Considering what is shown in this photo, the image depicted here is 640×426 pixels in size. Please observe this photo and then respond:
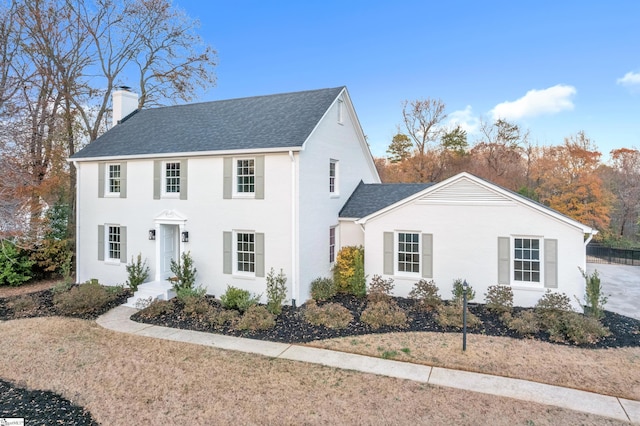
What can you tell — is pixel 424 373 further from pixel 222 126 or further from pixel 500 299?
pixel 222 126

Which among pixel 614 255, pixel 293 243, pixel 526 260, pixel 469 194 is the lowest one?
pixel 614 255

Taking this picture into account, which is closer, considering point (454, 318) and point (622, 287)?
point (454, 318)

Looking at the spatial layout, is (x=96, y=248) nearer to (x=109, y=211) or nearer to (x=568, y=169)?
(x=109, y=211)

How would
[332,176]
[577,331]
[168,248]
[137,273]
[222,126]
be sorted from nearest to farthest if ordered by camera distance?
[577,331] → [137,273] → [168,248] → [222,126] → [332,176]

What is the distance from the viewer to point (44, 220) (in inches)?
620

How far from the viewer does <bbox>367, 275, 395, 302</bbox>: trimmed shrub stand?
11867 millimetres

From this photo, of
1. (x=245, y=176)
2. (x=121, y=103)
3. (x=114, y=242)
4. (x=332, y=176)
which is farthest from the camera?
(x=121, y=103)

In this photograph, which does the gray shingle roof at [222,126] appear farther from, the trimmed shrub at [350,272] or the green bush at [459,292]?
the green bush at [459,292]

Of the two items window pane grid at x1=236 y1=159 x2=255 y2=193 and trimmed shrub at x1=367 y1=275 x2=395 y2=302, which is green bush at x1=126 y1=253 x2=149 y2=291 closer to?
window pane grid at x1=236 y1=159 x2=255 y2=193

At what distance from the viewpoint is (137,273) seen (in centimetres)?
1309

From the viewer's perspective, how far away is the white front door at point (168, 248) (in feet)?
44.0

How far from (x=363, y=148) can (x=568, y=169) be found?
1842 centimetres

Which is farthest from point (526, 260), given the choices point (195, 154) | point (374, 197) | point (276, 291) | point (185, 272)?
point (195, 154)

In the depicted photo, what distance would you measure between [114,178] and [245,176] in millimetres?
6348
